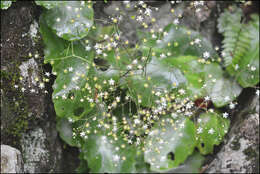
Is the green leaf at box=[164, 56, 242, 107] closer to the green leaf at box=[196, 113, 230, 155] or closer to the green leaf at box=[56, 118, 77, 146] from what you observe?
the green leaf at box=[196, 113, 230, 155]

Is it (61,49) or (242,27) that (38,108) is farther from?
(242,27)

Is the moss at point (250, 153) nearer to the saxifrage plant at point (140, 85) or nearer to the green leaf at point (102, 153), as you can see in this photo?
the saxifrage plant at point (140, 85)

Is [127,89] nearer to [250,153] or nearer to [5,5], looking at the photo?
[5,5]

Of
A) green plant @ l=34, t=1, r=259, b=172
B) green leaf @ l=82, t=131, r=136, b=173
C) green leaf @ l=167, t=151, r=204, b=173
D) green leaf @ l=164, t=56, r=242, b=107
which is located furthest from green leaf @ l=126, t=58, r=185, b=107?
green leaf @ l=167, t=151, r=204, b=173

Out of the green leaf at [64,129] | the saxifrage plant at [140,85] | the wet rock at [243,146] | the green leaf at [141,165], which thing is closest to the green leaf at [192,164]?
the saxifrage plant at [140,85]

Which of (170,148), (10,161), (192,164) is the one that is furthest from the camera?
(192,164)

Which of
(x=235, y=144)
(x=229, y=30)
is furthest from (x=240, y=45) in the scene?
(x=235, y=144)

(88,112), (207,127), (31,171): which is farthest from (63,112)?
(207,127)
